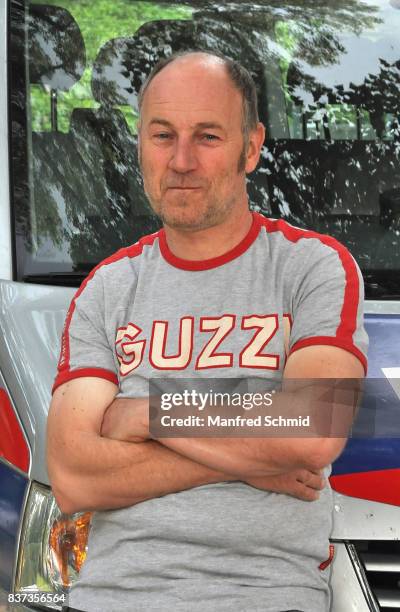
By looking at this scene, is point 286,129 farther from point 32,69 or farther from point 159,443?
point 159,443

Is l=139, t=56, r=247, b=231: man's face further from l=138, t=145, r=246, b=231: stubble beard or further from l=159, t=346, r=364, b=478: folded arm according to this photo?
l=159, t=346, r=364, b=478: folded arm

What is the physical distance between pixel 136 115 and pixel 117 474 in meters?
1.51

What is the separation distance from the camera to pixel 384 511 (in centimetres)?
260

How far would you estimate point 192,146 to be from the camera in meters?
2.69

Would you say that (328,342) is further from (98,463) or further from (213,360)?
(98,463)

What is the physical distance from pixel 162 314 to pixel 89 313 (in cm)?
18

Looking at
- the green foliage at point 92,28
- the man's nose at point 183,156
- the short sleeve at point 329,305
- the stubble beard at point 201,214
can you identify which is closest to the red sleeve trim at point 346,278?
the short sleeve at point 329,305

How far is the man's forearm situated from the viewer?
2.48 m

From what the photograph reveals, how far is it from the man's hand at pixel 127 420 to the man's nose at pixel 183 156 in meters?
0.50

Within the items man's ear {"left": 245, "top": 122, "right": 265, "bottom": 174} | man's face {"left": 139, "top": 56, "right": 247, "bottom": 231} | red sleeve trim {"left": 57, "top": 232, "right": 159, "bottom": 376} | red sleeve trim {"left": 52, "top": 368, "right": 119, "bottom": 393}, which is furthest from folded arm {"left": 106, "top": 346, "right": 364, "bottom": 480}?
man's ear {"left": 245, "top": 122, "right": 265, "bottom": 174}

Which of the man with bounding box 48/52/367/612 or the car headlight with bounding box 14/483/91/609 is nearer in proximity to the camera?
the man with bounding box 48/52/367/612

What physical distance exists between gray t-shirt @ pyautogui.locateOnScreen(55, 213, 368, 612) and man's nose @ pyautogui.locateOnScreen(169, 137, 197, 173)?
19 cm

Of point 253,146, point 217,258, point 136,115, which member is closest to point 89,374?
point 217,258

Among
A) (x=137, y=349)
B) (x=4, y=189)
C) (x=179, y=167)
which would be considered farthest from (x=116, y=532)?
(x=4, y=189)
